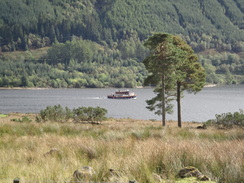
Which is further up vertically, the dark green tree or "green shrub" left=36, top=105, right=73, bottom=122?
the dark green tree

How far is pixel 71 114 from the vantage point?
43469 mm

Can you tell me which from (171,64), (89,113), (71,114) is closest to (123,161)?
(171,64)

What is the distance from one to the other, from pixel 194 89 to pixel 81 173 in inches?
1460

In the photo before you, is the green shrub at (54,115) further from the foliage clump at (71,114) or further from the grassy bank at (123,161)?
the grassy bank at (123,161)

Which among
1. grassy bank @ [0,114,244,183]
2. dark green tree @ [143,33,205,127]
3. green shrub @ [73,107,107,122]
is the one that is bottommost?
green shrub @ [73,107,107,122]

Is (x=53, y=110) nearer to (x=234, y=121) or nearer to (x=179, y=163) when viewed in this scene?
(x=234, y=121)

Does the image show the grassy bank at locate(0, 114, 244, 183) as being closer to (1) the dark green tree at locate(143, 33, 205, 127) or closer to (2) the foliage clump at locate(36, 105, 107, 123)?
(1) the dark green tree at locate(143, 33, 205, 127)

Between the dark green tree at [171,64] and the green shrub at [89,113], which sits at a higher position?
the dark green tree at [171,64]

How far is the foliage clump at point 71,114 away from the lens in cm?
4109

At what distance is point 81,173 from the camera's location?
24.5 feet

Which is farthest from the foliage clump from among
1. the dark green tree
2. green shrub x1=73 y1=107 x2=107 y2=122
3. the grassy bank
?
the grassy bank

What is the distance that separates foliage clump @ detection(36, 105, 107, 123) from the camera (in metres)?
41.1

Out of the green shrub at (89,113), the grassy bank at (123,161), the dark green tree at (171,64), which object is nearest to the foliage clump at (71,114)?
the green shrub at (89,113)

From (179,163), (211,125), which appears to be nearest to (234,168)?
(179,163)
